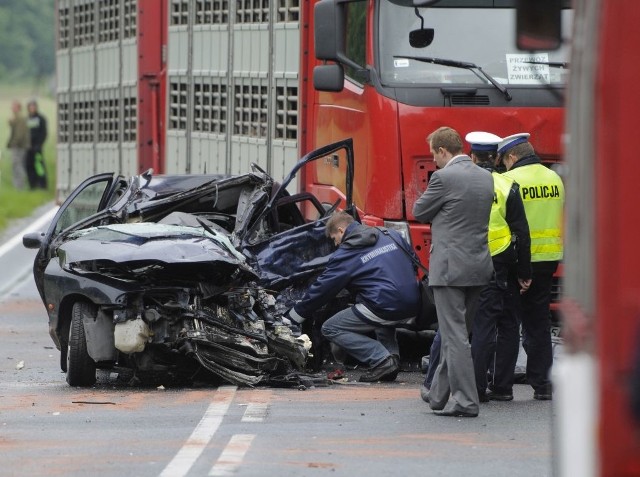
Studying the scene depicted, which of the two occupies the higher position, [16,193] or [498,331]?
[16,193]

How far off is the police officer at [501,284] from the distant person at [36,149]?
28.3 metres

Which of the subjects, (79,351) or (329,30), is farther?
(329,30)

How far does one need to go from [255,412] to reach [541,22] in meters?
4.88

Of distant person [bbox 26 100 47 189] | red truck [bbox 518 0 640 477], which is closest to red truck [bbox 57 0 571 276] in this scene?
red truck [bbox 518 0 640 477]

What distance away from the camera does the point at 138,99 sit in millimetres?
19969

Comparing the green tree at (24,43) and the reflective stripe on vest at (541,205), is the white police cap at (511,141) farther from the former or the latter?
the green tree at (24,43)

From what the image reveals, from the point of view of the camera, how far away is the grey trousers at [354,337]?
38.7 feet

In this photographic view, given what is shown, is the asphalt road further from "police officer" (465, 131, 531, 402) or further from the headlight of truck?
the headlight of truck

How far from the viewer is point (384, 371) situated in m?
11.8

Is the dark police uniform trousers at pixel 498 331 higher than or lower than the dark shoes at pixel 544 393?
higher

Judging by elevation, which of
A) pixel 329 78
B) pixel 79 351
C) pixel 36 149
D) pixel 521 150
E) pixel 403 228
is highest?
pixel 329 78

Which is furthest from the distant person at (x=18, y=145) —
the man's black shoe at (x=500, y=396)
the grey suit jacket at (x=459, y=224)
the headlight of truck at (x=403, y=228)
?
the grey suit jacket at (x=459, y=224)

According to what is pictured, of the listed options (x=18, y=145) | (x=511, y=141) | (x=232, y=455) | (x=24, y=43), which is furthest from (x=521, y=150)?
(x=24, y=43)

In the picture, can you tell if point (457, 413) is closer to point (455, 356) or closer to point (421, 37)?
point (455, 356)
